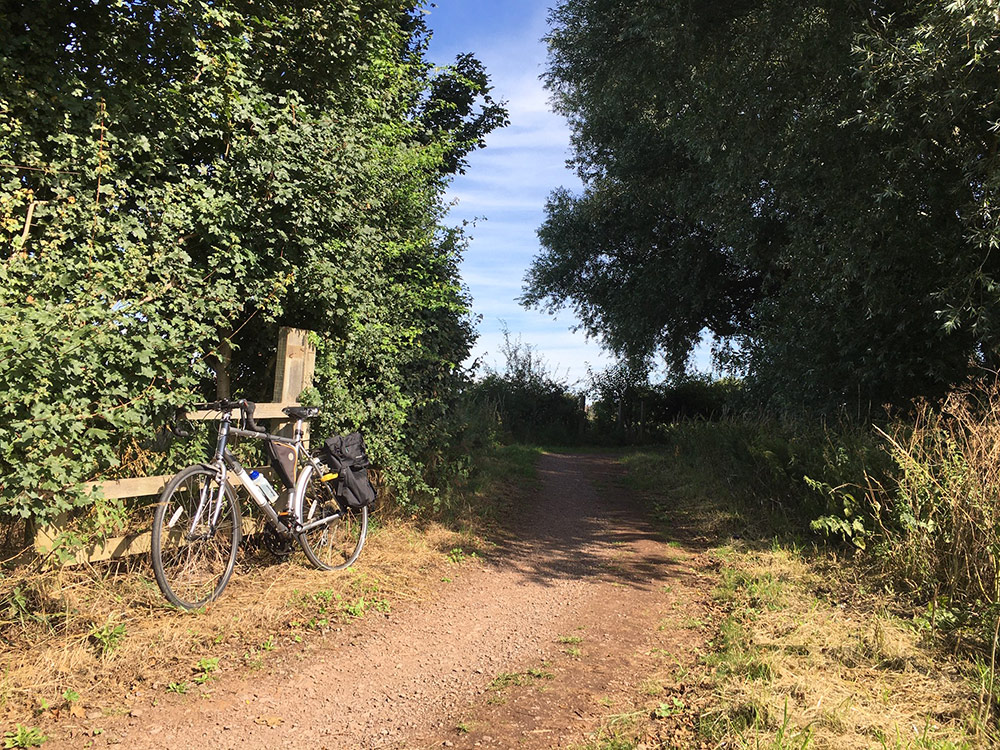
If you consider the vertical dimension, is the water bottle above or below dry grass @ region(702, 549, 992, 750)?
above

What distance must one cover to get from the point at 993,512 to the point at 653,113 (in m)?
12.3

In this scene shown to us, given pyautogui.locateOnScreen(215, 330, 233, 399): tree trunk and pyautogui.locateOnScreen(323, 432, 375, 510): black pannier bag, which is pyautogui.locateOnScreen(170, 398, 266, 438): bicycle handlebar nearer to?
pyautogui.locateOnScreen(215, 330, 233, 399): tree trunk

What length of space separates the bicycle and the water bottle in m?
0.05

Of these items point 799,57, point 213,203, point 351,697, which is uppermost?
point 799,57

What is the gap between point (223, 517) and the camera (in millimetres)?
5051

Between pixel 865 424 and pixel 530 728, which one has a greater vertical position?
pixel 865 424

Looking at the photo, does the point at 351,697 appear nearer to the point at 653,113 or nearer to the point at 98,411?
the point at 98,411

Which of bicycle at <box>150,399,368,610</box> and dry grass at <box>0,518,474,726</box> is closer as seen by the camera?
dry grass at <box>0,518,474,726</box>

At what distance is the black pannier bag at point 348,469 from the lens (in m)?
5.84

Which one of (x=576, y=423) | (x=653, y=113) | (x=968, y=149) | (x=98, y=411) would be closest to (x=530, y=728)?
(x=98, y=411)

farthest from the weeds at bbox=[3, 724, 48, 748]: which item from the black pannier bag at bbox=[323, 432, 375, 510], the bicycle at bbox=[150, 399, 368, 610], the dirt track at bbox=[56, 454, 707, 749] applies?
the black pannier bag at bbox=[323, 432, 375, 510]

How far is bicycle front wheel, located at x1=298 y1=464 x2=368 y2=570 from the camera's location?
5711mm

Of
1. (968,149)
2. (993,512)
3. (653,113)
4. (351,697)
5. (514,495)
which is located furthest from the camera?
(653,113)

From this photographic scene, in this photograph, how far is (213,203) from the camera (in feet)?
17.2
